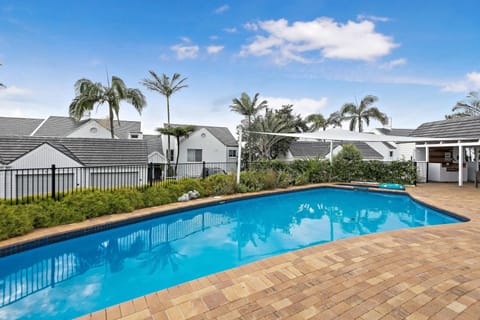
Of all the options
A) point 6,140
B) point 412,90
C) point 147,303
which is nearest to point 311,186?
point 412,90

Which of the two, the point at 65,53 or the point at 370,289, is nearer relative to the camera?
the point at 370,289

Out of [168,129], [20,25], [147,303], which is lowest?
[147,303]

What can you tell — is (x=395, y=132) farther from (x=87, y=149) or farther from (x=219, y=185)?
(x=87, y=149)

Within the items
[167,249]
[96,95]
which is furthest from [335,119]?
[167,249]

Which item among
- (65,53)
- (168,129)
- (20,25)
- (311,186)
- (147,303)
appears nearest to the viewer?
(147,303)

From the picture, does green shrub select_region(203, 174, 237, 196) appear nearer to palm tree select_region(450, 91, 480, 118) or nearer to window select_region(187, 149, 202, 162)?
window select_region(187, 149, 202, 162)

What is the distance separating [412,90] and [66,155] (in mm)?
19424

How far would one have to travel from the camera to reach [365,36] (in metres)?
11.0

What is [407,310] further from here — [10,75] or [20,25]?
[10,75]

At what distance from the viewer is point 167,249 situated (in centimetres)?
548

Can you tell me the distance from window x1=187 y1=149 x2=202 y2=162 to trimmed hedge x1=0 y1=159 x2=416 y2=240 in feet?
35.6

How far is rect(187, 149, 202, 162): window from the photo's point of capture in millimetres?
23297

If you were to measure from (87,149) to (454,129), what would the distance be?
62.5 feet

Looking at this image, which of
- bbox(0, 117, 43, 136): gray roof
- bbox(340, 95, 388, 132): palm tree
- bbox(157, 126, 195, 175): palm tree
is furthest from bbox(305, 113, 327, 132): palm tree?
bbox(0, 117, 43, 136): gray roof
